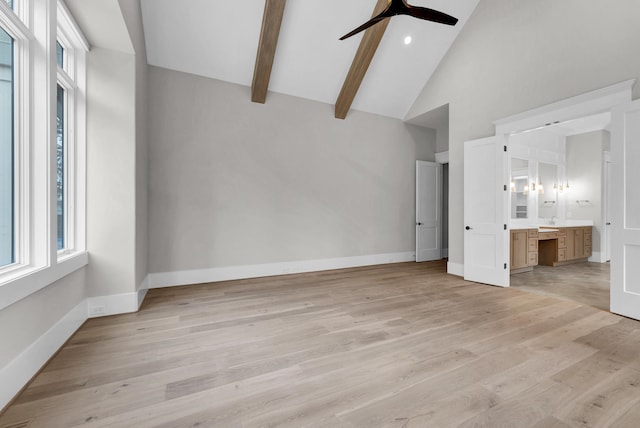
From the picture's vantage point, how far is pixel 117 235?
3125mm

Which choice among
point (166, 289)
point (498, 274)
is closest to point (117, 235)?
point (166, 289)

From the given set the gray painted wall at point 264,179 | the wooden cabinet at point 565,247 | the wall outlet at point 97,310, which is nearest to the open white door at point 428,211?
the gray painted wall at point 264,179

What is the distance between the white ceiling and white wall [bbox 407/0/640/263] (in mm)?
491

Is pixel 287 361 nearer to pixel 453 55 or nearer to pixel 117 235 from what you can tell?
pixel 117 235

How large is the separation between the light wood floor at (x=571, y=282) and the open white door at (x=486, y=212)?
0.47 metres

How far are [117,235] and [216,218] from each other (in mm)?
1654

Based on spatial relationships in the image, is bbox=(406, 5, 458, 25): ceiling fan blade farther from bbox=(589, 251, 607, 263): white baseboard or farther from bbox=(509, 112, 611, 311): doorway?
bbox=(589, 251, 607, 263): white baseboard

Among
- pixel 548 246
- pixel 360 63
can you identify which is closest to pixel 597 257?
pixel 548 246

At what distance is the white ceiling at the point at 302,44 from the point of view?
4012mm

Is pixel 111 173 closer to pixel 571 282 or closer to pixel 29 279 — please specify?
pixel 29 279

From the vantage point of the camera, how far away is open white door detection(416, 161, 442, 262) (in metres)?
6.58

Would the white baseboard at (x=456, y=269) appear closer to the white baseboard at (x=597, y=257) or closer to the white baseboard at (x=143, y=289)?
the white baseboard at (x=597, y=257)

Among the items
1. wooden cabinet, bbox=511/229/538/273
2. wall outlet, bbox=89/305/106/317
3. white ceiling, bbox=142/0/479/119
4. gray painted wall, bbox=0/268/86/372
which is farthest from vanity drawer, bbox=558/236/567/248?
gray painted wall, bbox=0/268/86/372

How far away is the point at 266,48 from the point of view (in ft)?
13.9
